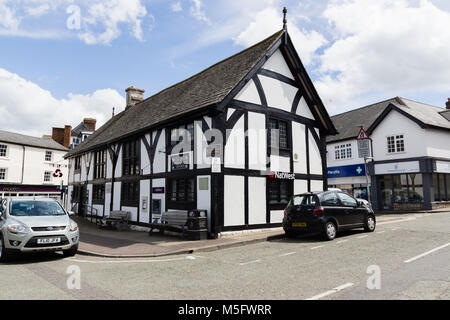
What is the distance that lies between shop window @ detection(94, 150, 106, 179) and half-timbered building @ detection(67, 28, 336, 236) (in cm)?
300

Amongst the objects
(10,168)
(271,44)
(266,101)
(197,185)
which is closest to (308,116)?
(266,101)

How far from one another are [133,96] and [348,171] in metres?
20.8

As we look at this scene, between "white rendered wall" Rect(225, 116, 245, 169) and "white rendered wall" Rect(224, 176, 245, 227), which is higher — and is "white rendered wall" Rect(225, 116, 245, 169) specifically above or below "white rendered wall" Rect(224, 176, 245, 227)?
above

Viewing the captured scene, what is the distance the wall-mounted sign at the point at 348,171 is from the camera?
27386 millimetres

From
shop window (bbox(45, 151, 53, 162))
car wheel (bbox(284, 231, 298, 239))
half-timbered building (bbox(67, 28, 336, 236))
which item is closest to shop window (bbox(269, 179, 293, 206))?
half-timbered building (bbox(67, 28, 336, 236))

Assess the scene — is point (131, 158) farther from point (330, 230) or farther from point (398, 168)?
point (398, 168)

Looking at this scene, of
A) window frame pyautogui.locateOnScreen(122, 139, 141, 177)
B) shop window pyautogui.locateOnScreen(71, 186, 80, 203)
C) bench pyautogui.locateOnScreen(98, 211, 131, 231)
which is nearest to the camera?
bench pyautogui.locateOnScreen(98, 211, 131, 231)

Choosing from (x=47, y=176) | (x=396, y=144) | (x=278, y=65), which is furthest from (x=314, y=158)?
(x=47, y=176)

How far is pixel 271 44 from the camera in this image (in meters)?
13.3

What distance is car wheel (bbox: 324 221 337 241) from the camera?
9820 mm

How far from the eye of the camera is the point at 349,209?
10.9 m

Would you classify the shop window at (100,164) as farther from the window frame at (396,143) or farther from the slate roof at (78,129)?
the slate roof at (78,129)

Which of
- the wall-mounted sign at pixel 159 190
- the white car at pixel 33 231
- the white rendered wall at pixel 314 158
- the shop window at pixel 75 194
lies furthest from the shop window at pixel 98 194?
the white rendered wall at pixel 314 158

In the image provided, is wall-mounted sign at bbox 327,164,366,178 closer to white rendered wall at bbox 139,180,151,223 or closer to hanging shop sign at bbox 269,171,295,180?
hanging shop sign at bbox 269,171,295,180
